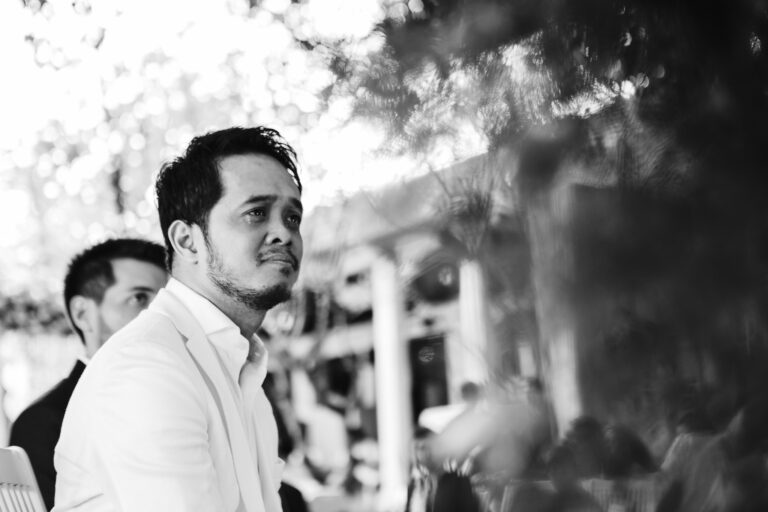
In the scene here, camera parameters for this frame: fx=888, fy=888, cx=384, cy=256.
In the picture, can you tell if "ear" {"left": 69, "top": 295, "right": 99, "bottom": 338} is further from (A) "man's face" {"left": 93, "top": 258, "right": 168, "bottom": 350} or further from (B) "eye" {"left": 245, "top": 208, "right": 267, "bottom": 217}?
(B) "eye" {"left": 245, "top": 208, "right": 267, "bottom": 217}

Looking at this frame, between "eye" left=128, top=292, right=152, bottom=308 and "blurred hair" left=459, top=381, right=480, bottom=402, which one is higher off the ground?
"eye" left=128, top=292, right=152, bottom=308

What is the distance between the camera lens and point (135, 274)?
2.95 m

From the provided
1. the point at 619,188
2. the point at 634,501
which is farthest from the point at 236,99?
the point at 634,501

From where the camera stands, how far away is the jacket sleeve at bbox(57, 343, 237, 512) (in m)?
1.32

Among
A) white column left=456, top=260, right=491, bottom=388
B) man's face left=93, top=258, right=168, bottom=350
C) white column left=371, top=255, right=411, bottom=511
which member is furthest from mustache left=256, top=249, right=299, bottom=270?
white column left=371, top=255, right=411, bottom=511

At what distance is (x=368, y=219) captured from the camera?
543 centimetres

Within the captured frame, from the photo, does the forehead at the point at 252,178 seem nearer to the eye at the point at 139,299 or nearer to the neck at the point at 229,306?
the neck at the point at 229,306

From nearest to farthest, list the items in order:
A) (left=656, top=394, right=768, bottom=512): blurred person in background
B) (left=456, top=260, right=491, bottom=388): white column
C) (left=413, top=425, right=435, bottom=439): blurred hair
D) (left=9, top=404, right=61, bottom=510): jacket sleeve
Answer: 1. (left=9, top=404, right=61, bottom=510): jacket sleeve
2. (left=656, top=394, right=768, bottom=512): blurred person in background
3. (left=456, top=260, right=491, bottom=388): white column
4. (left=413, top=425, right=435, bottom=439): blurred hair

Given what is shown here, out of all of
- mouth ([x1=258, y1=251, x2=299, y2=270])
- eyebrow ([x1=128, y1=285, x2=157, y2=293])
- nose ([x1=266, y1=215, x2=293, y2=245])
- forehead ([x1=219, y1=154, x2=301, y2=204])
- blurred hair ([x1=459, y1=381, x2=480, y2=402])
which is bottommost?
blurred hair ([x1=459, y1=381, x2=480, y2=402])

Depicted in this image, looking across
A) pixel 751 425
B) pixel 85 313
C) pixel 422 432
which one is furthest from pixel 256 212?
pixel 422 432

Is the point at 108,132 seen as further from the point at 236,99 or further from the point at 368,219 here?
the point at 368,219

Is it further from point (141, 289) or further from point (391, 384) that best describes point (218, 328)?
point (391, 384)

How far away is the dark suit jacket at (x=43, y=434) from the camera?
2.45 meters

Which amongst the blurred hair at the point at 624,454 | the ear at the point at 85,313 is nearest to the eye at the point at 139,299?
the ear at the point at 85,313
